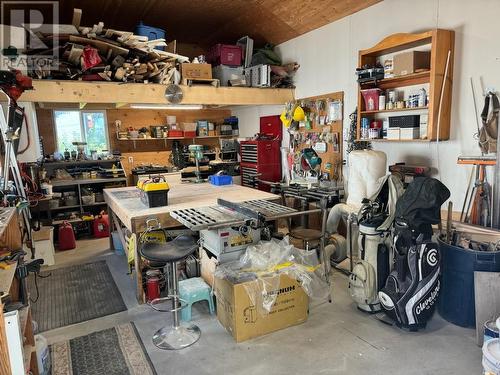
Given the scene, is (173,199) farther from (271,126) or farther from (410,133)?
(271,126)

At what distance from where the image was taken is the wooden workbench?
3010 millimetres

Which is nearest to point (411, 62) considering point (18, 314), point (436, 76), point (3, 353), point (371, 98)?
point (436, 76)

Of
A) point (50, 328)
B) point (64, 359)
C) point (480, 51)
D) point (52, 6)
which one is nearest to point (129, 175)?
point (52, 6)

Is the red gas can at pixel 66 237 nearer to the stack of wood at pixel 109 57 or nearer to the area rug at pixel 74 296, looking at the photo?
the area rug at pixel 74 296

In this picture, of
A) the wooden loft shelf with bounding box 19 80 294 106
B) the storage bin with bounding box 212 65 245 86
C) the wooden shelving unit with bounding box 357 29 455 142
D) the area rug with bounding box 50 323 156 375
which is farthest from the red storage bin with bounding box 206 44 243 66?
the area rug with bounding box 50 323 156 375

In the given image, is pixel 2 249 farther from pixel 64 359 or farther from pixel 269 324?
pixel 269 324

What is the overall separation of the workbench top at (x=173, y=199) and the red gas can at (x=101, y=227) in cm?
122

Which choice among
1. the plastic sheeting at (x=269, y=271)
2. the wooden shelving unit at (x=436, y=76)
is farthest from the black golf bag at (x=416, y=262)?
the wooden shelving unit at (x=436, y=76)

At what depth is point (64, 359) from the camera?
2.40 meters

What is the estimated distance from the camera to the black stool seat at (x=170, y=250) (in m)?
2.31

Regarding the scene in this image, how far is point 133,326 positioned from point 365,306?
1.93 m

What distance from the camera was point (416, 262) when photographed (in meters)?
2.53

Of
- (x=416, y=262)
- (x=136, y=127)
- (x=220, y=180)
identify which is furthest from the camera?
(x=136, y=127)

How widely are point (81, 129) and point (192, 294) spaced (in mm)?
4456
